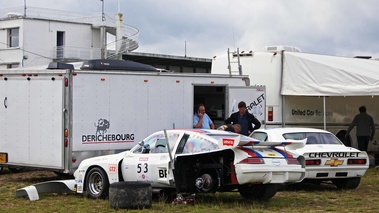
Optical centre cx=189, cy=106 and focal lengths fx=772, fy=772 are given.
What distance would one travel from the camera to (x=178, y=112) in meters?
17.6

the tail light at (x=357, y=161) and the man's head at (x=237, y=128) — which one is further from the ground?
the man's head at (x=237, y=128)

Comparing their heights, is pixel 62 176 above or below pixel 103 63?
below

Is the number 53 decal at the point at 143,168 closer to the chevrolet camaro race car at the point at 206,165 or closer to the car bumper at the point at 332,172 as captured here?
the chevrolet camaro race car at the point at 206,165

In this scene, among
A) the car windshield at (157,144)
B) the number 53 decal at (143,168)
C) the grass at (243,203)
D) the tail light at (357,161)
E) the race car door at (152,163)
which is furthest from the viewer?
the tail light at (357,161)

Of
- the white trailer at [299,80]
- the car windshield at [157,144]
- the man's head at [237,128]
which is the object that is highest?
the white trailer at [299,80]

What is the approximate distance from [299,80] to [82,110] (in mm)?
7564

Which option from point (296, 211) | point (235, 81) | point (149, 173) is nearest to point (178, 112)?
point (235, 81)

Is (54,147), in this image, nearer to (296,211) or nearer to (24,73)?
(24,73)

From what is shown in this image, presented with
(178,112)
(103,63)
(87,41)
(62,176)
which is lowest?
(62,176)

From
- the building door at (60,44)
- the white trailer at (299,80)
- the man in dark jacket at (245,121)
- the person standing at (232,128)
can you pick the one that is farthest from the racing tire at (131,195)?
the building door at (60,44)

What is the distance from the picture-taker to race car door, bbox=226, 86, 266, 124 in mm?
18422

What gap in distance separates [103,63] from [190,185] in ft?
18.2

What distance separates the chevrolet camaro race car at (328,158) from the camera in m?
15.0

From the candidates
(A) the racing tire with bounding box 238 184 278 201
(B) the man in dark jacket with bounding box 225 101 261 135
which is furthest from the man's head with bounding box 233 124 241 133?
(A) the racing tire with bounding box 238 184 278 201
